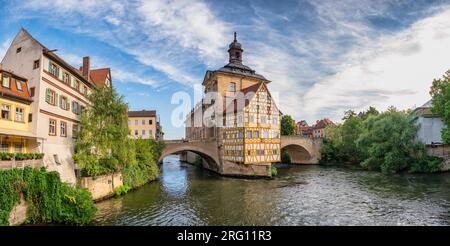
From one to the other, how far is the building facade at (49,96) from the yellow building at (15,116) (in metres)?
0.33

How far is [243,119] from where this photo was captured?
3089cm

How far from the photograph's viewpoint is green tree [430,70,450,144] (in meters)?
29.2

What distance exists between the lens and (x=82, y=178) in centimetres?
1775

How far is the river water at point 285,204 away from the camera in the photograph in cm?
1448

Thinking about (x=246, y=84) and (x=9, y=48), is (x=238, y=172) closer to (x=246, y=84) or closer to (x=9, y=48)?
(x=246, y=84)

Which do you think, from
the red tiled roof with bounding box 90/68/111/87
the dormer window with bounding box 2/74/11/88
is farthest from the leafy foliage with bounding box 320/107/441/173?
the dormer window with bounding box 2/74/11/88

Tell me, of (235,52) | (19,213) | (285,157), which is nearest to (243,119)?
(235,52)

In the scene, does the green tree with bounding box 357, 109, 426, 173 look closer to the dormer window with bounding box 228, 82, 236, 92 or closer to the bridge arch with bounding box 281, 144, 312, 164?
the bridge arch with bounding box 281, 144, 312, 164

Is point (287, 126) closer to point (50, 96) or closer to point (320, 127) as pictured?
point (320, 127)

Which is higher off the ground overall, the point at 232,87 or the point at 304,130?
the point at 232,87

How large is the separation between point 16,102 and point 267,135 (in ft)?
80.2

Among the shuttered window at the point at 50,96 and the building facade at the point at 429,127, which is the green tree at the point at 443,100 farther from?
the shuttered window at the point at 50,96

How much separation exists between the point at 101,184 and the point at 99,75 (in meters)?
13.5

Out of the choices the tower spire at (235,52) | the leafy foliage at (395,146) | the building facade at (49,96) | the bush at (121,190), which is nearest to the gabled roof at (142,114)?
the tower spire at (235,52)
